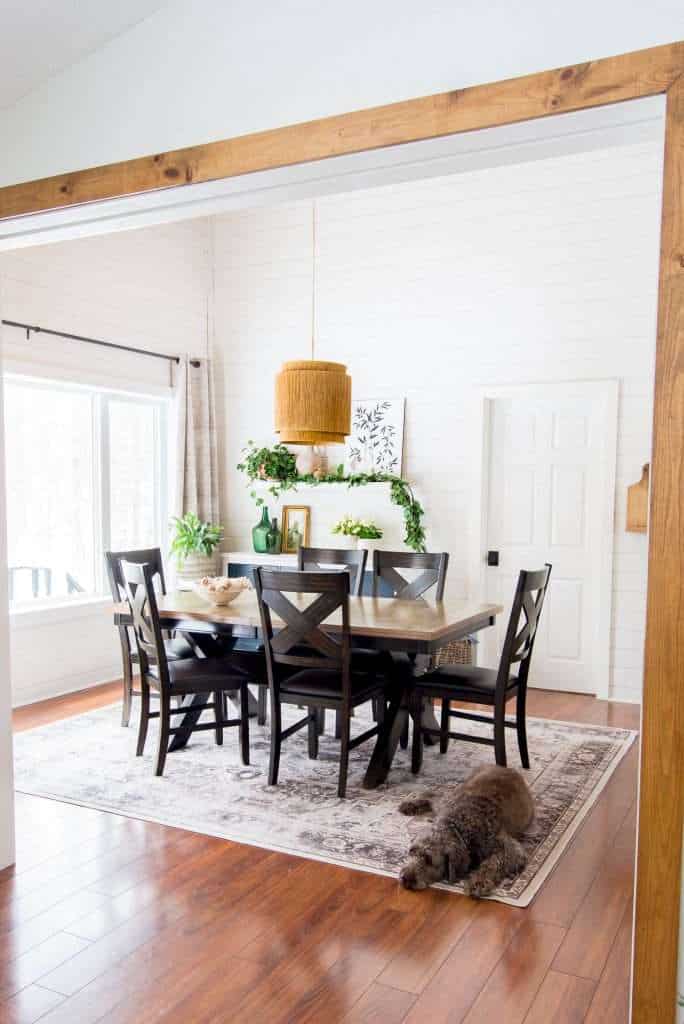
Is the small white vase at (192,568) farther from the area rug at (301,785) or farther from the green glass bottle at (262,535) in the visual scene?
the area rug at (301,785)

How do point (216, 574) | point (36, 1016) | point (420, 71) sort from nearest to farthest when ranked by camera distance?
point (420, 71), point (36, 1016), point (216, 574)

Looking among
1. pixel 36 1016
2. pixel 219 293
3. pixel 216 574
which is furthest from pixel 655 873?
pixel 219 293

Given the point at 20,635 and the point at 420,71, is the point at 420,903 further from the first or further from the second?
the point at 20,635

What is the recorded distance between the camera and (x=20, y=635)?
17.1ft

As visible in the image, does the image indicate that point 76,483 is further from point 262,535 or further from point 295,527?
point 295,527

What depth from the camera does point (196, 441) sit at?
21.7ft

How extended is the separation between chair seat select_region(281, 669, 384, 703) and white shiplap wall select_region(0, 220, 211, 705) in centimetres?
229

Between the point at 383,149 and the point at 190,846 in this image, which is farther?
the point at 190,846

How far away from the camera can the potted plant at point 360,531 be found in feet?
19.9

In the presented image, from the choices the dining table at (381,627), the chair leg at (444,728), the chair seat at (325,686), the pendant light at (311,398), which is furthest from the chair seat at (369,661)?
the pendant light at (311,398)

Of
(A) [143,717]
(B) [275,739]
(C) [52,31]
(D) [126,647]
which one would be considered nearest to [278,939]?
(B) [275,739]

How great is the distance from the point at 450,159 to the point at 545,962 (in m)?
2.22

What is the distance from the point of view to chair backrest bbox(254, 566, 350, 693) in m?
3.49

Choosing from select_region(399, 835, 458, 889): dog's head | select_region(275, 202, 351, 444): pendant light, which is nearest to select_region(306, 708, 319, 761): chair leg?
select_region(399, 835, 458, 889): dog's head
